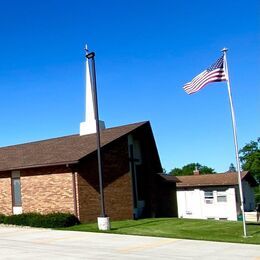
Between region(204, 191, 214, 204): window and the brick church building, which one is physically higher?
the brick church building

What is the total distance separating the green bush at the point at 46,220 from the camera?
23312mm

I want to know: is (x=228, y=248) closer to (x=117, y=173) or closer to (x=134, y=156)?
(x=117, y=173)

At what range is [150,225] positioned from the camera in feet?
77.4

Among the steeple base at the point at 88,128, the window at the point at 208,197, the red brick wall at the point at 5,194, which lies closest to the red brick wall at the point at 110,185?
the steeple base at the point at 88,128

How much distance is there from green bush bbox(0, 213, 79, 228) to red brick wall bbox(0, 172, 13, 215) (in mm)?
3228

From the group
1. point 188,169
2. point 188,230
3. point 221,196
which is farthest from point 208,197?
point 188,169

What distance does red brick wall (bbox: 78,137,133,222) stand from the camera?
25109 millimetres

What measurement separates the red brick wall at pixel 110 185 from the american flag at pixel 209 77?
7.92m

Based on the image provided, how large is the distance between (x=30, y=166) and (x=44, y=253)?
38.9 feet

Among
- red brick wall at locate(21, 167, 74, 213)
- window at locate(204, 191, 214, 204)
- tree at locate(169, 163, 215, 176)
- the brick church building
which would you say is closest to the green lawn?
red brick wall at locate(21, 167, 74, 213)

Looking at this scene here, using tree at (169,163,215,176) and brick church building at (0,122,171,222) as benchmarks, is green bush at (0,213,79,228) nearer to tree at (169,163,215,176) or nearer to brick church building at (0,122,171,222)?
brick church building at (0,122,171,222)

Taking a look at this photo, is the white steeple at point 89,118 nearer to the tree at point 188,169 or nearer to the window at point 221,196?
the window at point 221,196

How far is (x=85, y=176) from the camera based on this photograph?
994 inches

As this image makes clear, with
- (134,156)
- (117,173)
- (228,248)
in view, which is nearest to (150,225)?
(117,173)
